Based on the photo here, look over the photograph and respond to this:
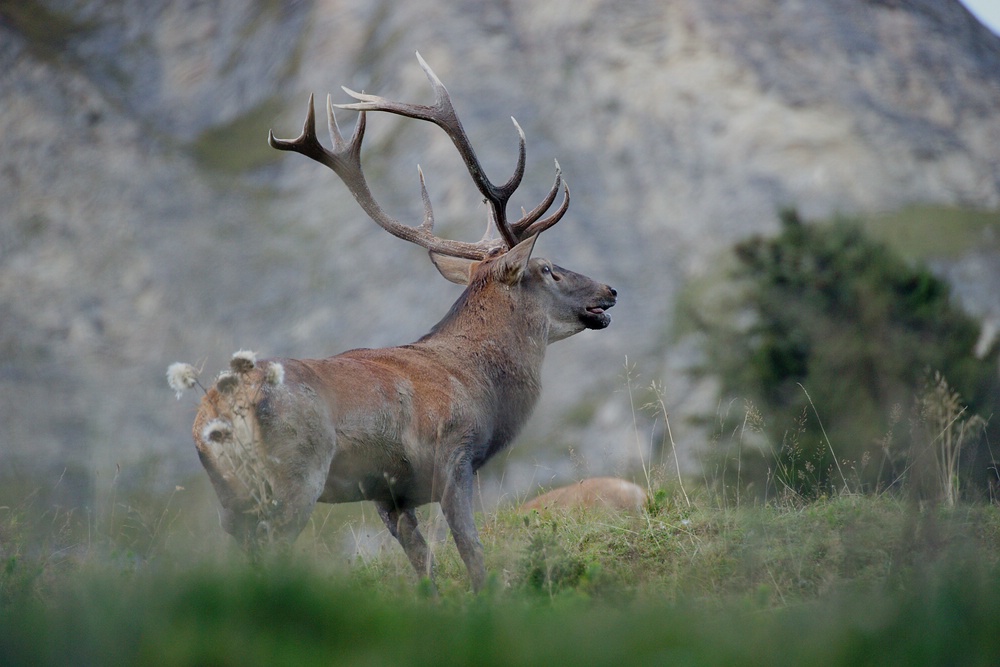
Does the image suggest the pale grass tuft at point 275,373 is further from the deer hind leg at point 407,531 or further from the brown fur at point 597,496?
the brown fur at point 597,496

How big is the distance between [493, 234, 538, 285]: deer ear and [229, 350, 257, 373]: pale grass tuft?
106 inches

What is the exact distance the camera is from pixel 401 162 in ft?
132

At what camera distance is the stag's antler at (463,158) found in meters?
7.69

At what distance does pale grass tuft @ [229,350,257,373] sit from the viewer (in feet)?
15.9

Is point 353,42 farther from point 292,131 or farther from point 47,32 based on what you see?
point 47,32

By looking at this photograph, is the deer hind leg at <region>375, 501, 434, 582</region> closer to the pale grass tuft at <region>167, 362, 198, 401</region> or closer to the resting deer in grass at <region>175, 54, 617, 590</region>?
the resting deer in grass at <region>175, 54, 617, 590</region>

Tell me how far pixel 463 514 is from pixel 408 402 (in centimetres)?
67

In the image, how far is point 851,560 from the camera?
501 centimetres

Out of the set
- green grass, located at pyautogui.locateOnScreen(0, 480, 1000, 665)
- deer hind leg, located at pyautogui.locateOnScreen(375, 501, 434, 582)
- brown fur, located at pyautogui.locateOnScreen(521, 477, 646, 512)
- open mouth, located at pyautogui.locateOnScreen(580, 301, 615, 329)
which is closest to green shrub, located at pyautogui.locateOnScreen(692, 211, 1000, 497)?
brown fur, located at pyautogui.locateOnScreen(521, 477, 646, 512)

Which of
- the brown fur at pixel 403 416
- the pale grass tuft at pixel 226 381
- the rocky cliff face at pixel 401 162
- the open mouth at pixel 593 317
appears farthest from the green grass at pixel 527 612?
the rocky cliff face at pixel 401 162

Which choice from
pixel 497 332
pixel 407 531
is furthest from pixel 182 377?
pixel 497 332

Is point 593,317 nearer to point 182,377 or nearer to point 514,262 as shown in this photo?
point 514,262

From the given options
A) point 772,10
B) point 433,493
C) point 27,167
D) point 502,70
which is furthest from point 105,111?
point 433,493

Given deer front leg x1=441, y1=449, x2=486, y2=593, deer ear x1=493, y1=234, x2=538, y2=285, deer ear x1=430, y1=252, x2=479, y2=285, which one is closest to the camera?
deer front leg x1=441, y1=449, x2=486, y2=593
